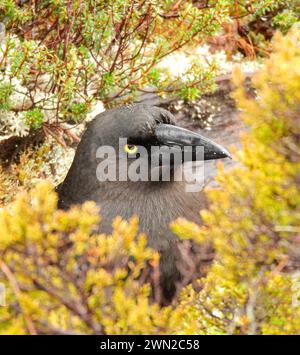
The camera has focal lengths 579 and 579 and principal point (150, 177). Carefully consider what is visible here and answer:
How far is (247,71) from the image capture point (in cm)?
581

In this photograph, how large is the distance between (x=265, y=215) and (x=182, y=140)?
146 centimetres

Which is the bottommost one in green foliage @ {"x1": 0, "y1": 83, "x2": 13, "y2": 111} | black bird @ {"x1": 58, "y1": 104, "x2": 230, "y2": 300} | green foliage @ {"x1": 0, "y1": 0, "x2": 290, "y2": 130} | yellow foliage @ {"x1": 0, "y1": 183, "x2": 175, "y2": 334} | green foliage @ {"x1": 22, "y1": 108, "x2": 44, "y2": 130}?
yellow foliage @ {"x1": 0, "y1": 183, "x2": 175, "y2": 334}

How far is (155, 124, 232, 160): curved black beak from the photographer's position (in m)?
3.13

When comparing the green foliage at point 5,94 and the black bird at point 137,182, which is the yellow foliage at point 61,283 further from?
the green foliage at point 5,94

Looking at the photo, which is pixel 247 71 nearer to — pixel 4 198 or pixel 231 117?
pixel 231 117

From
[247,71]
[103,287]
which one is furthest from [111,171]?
[247,71]

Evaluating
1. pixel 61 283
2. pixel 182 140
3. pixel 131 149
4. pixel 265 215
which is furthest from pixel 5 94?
pixel 265 215

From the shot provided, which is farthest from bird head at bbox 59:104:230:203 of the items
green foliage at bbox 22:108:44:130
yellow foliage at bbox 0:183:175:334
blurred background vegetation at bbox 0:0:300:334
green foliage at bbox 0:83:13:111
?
yellow foliage at bbox 0:183:175:334

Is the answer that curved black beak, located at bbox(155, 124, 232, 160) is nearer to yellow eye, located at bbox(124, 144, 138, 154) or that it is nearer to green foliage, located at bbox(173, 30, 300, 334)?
yellow eye, located at bbox(124, 144, 138, 154)

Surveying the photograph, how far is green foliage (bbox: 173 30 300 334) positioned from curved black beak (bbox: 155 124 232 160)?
1.31 metres

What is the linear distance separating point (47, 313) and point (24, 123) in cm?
283

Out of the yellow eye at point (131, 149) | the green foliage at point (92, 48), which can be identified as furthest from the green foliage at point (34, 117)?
the yellow eye at point (131, 149)

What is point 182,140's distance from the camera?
3.14 meters

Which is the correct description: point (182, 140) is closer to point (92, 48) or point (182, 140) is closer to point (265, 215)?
point (92, 48)
